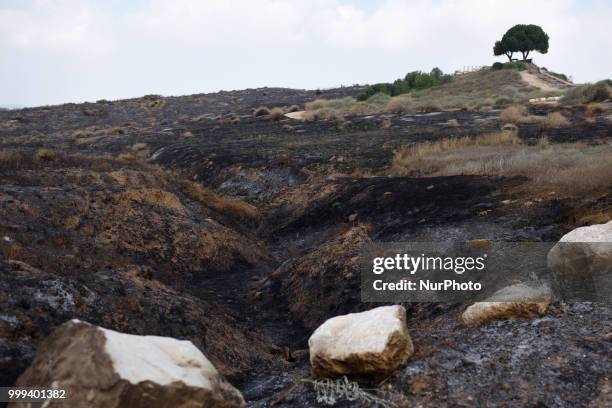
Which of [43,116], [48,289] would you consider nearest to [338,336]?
[48,289]

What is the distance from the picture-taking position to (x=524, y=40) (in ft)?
207

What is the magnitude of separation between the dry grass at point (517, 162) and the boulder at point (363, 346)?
247 inches

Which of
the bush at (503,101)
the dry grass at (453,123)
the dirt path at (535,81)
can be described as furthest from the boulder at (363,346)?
the dirt path at (535,81)

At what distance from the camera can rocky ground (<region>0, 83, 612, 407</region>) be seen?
5.31m

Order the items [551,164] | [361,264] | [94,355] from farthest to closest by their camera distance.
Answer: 1. [551,164]
2. [361,264]
3. [94,355]

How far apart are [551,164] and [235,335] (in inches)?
344

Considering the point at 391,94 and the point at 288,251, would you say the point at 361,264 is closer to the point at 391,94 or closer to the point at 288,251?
the point at 288,251

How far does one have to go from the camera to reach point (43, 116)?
52.1m

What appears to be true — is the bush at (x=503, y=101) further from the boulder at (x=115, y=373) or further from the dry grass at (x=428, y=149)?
the boulder at (x=115, y=373)

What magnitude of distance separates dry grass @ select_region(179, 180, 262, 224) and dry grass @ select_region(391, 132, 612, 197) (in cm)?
469

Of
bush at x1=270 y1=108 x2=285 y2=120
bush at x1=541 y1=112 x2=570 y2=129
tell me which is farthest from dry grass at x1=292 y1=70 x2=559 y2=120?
bush at x1=541 y1=112 x2=570 y2=129

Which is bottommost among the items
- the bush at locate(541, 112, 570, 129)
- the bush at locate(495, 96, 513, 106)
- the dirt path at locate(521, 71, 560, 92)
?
the bush at locate(541, 112, 570, 129)

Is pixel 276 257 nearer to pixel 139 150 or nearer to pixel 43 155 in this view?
pixel 43 155

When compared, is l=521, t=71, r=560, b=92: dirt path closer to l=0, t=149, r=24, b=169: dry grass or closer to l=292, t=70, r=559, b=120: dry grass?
l=292, t=70, r=559, b=120: dry grass
